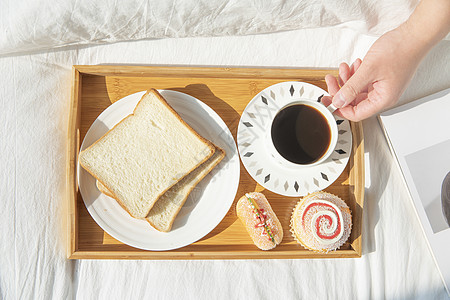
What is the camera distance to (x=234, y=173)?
79 centimetres

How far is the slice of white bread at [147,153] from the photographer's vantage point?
758 millimetres

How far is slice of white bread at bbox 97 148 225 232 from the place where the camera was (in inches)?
30.0

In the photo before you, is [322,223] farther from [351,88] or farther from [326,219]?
[351,88]

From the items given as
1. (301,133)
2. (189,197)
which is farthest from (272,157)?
(189,197)

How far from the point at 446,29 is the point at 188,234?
2.32 ft

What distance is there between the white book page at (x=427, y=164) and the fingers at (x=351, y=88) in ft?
0.54

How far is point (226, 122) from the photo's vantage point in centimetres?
82

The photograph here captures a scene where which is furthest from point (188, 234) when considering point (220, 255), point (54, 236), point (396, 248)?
point (396, 248)

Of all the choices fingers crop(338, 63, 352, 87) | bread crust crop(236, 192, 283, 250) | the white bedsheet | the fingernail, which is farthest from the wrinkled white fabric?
bread crust crop(236, 192, 283, 250)

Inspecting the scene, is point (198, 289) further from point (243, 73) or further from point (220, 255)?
point (243, 73)

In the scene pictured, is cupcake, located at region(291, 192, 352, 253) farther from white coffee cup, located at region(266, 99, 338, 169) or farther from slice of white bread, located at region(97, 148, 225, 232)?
slice of white bread, located at region(97, 148, 225, 232)

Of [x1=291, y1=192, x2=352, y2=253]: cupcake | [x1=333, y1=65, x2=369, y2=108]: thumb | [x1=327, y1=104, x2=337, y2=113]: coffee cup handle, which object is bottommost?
[x1=291, y1=192, x2=352, y2=253]: cupcake

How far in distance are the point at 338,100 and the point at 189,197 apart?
1.25ft

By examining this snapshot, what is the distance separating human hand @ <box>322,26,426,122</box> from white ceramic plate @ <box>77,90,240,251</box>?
262mm
